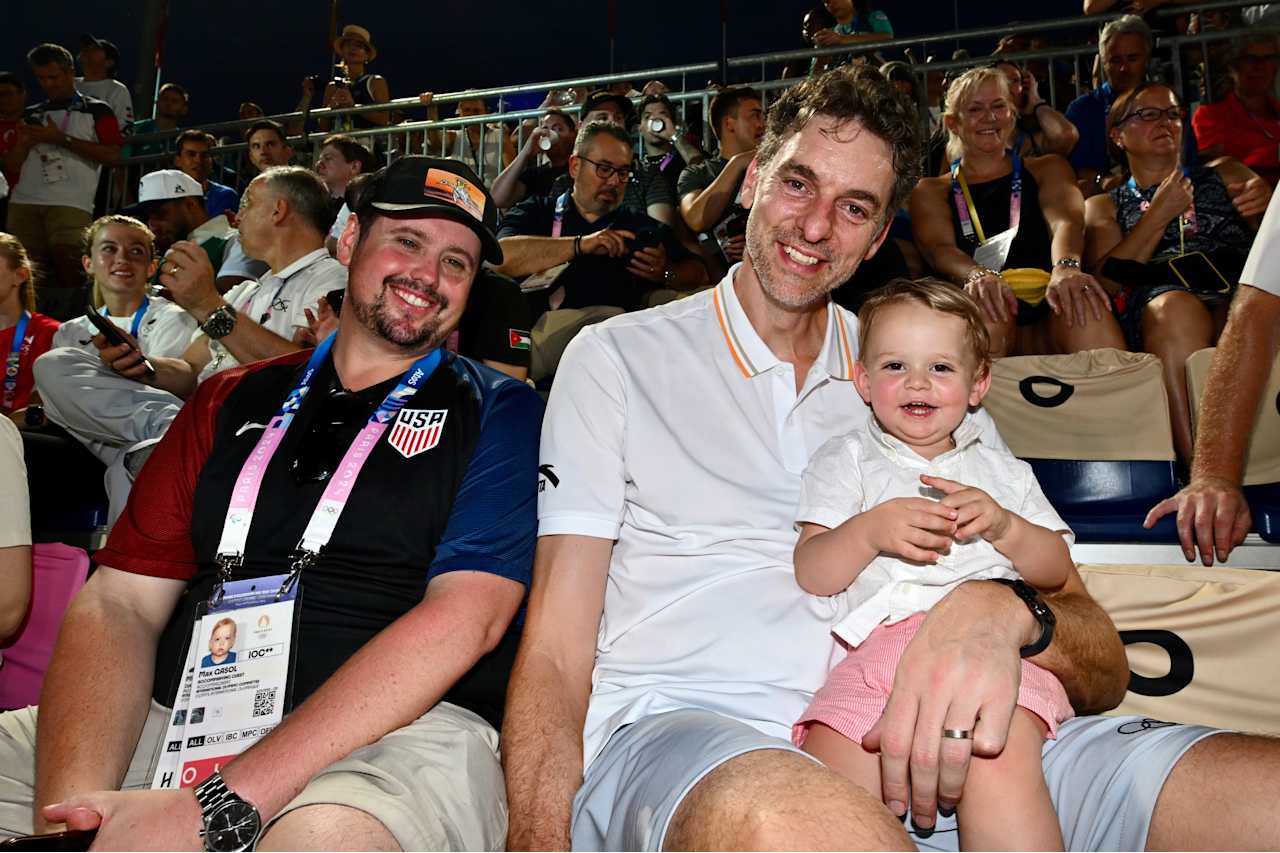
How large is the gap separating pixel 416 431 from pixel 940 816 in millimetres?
1292

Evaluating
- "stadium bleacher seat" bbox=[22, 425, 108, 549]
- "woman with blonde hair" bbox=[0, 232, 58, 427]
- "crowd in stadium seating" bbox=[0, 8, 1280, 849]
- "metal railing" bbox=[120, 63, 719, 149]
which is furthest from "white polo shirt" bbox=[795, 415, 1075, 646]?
"metal railing" bbox=[120, 63, 719, 149]

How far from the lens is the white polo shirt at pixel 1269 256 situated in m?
2.44

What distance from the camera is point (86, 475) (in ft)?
14.6

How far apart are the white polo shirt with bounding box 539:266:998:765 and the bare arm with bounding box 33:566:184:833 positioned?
0.92 metres

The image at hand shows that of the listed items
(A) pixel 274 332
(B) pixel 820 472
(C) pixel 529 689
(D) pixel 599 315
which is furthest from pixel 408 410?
(D) pixel 599 315

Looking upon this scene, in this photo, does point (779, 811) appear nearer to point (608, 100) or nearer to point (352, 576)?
point (352, 576)

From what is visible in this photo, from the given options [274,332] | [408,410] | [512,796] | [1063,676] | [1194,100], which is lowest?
[512,796]

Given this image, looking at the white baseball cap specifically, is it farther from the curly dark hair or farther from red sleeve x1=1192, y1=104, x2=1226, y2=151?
red sleeve x1=1192, y1=104, x2=1226, y2=151

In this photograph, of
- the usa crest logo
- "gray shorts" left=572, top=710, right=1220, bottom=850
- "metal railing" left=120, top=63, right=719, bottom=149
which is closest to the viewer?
"gray shorts" left=572, top=710, right=1220, bottom=850

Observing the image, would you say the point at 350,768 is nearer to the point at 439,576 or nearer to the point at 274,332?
the point at 439,576

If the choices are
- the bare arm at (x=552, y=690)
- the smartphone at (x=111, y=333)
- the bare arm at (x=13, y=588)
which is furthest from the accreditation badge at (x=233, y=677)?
Result: the smartphone at (x=111, y=333)

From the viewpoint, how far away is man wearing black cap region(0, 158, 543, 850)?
5.49 feet

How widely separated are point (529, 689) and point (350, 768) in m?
0.32

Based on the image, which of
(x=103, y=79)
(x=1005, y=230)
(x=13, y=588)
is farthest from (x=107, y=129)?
(x=1005, y=230)
